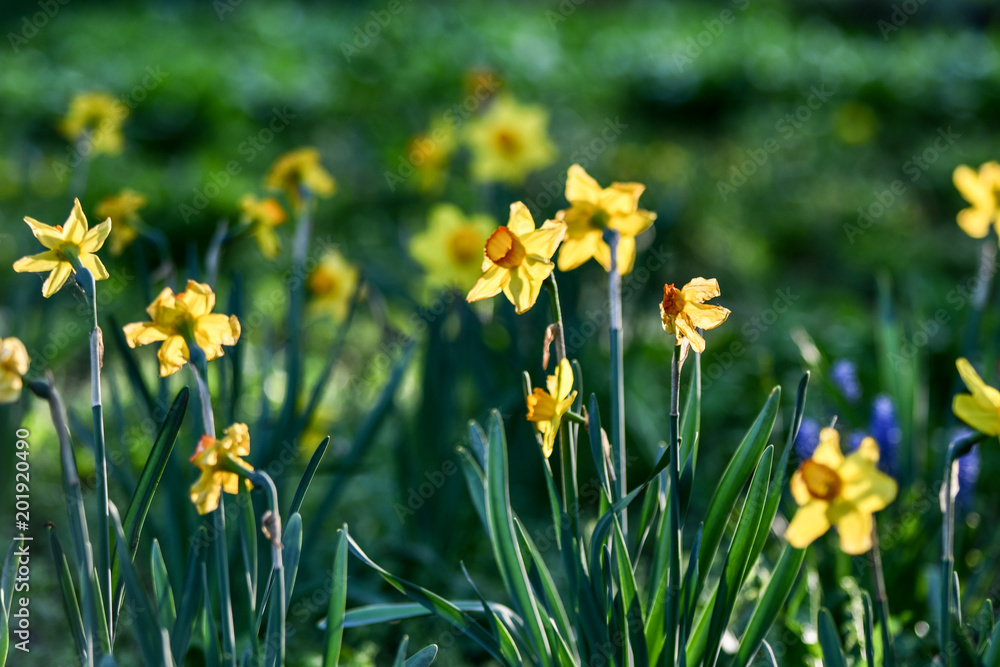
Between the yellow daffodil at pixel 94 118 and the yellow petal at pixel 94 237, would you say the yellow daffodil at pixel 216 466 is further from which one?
the yellow daffodil at pixel 94 118

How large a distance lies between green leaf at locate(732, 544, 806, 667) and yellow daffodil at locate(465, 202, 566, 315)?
0.51 meters

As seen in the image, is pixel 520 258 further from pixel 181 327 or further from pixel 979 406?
pixel 979 406

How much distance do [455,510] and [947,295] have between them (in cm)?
199

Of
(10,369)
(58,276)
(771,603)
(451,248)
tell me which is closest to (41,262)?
(58,276)

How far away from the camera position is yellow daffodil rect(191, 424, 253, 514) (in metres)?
0.91

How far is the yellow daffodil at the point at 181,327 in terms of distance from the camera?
985 millimetres

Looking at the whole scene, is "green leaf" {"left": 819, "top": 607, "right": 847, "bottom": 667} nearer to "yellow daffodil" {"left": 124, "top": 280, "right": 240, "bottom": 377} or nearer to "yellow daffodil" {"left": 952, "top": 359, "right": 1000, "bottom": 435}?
"yellow daffodil" {"left": 952, "top": 359, "right": 1000, "bottom": 435}

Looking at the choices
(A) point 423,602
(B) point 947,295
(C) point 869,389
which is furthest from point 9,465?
(B) point 947,295

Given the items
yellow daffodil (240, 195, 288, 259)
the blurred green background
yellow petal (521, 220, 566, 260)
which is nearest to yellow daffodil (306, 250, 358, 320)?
the blurred green background

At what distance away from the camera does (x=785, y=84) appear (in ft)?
17.5

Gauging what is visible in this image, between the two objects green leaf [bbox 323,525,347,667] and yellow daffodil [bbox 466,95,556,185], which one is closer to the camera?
green leaf [bbox 323,525,347,667]

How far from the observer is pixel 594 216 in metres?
1.17

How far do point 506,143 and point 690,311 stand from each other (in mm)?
1560

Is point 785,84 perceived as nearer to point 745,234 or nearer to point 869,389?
point 745,234
